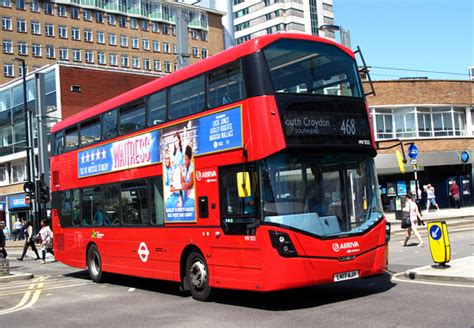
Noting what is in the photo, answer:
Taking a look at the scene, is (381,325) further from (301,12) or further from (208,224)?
(301,12)

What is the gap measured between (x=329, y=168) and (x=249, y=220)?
162 cm

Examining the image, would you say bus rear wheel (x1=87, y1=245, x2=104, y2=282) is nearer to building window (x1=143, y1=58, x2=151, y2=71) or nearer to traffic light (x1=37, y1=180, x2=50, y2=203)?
traffic light (x1=37, y1=180, x2=50, y2=203)

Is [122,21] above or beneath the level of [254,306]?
above

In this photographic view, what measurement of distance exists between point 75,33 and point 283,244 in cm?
7402

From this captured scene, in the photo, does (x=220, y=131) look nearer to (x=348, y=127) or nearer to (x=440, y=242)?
(x=348, y=127)

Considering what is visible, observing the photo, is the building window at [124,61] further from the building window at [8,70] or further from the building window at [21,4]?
the building window at [8,70]

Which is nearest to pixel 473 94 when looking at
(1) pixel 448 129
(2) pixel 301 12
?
(1) pixel 448 129

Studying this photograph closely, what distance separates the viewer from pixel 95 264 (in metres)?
15.4

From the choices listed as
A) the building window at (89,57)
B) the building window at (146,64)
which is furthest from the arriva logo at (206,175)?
the building window at (146,64)

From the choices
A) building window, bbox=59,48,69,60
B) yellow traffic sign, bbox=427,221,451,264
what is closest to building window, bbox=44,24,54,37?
building window, bbox=59,48,69,60

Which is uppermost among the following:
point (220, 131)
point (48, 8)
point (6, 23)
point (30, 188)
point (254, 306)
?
point (48, 8)

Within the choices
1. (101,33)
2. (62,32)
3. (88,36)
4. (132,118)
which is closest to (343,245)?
(132,118)

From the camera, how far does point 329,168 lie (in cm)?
991

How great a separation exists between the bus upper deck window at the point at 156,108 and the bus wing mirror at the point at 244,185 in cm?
323
